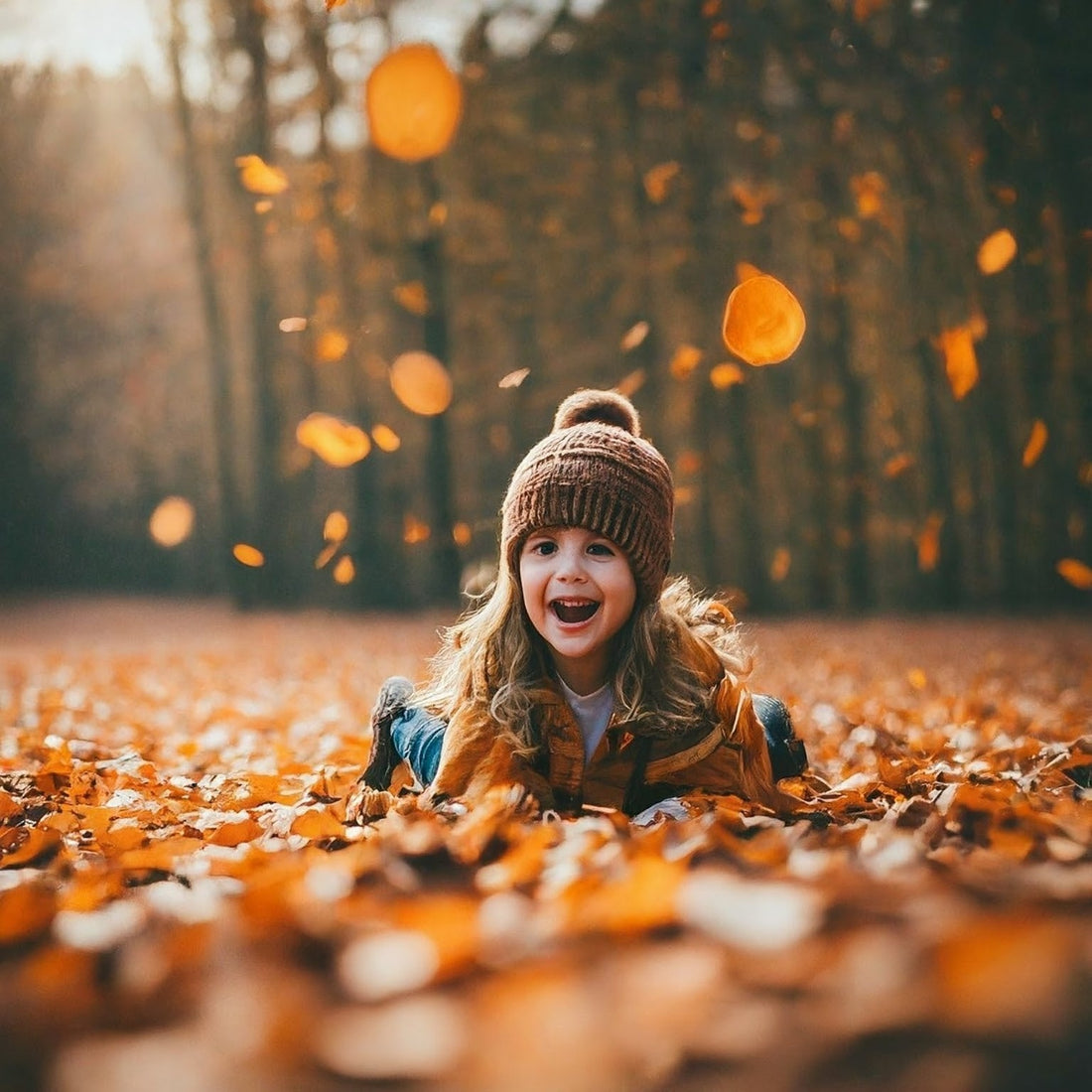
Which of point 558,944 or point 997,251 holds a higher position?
point 997,251

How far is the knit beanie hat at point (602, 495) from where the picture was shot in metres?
2.72

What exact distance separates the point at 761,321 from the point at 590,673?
5406mm

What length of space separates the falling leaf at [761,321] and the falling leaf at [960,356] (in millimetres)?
2205

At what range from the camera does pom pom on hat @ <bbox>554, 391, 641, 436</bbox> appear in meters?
3.10

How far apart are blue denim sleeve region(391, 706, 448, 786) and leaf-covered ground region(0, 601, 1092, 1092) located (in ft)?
1.06

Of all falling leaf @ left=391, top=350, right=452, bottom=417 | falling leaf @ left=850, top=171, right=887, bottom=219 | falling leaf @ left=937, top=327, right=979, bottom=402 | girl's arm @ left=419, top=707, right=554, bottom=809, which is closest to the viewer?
girl's arm @ left=419, top=707, right=554, bottom=809

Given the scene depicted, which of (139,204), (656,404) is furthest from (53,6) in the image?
(656,404)

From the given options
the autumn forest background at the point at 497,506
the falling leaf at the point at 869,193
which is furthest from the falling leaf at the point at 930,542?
the falling leaf at the point at 869,193

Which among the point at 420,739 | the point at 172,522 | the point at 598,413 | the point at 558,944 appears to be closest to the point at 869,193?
the point at 598,413

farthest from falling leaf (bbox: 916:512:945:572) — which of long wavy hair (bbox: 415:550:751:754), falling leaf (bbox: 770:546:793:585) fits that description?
long wavy hair (bbox: 415:550:751:754)

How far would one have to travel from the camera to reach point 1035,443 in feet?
38.3

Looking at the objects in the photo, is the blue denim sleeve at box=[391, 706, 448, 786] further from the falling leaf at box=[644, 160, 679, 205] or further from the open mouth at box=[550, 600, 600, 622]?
the falling leaf at box=[644, 160, 679, 205]

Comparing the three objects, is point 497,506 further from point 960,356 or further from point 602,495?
point 602,495

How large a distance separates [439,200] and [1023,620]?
8.84 metres
